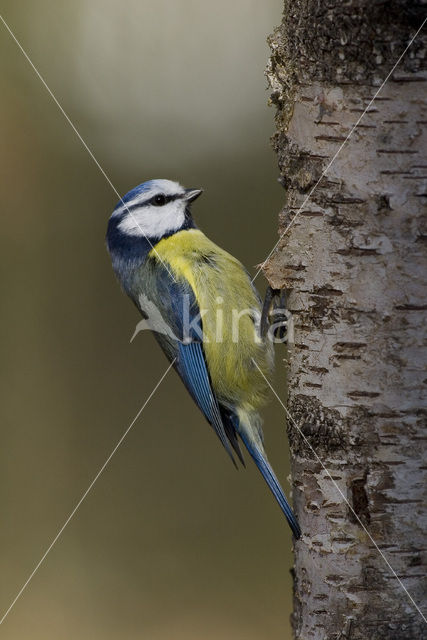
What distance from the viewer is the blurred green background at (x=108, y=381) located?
12.4ft

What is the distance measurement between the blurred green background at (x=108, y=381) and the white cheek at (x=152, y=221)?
1.50 m

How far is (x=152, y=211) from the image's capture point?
2391 millimetres

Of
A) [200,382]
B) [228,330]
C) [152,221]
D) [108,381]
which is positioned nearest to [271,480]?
[200,382]

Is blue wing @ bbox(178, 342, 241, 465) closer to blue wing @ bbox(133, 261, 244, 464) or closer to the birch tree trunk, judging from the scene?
blue wing @ bbox(133, 261, 244, 464)

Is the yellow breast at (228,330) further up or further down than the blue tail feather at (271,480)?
further up

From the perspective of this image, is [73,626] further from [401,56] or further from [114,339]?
[401,56]

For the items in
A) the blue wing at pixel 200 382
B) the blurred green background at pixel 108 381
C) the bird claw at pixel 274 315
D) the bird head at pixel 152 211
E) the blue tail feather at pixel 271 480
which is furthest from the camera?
the blurred green background at pixel 108 381

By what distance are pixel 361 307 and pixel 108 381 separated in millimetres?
3129

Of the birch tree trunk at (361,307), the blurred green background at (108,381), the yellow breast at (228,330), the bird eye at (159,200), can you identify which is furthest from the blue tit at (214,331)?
the blurred green background at (108,381)

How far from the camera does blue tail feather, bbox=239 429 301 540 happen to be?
1597 millimetres

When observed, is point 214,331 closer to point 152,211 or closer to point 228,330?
point 228,330

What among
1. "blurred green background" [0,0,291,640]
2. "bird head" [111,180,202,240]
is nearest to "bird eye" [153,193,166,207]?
"bird head" [111,180,202,240]

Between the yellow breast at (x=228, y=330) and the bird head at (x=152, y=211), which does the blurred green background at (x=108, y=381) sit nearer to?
the bird head at (x=152, y=211)

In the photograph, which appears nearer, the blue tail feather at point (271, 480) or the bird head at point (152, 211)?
the blue tail feather at point (271, 480)
